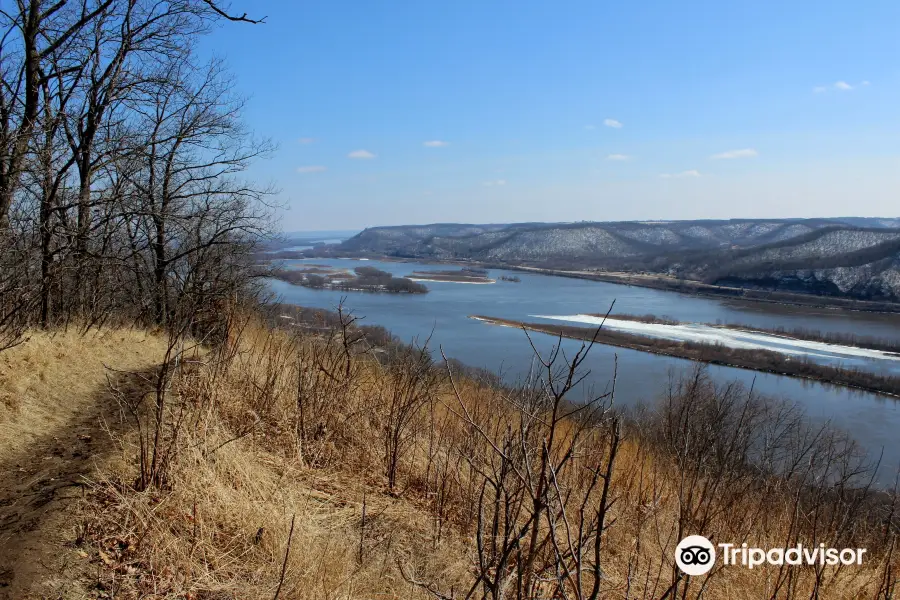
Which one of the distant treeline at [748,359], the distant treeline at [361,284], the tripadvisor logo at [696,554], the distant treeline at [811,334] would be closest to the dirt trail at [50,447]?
the tripadvisor logo at [696,554]

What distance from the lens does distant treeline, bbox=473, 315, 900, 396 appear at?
22.5 metres

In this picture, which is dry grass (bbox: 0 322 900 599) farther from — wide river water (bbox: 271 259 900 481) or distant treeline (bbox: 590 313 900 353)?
distant treeline (bbox: 590 313 900 353)

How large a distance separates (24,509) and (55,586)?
0.59 m

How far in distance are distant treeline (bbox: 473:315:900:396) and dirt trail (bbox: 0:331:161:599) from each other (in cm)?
1684

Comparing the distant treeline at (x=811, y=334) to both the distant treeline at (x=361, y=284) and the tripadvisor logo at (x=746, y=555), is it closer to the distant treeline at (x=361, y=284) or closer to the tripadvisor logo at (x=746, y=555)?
the distant treeline at (x=361, y=284)

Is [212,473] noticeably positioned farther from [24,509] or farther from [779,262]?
[779,262]

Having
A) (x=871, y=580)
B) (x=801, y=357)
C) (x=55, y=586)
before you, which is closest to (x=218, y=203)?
(x=55, y=586)

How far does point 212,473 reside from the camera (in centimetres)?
281

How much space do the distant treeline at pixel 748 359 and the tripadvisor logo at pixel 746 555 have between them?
54.1ft

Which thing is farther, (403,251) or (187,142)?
(403,251)

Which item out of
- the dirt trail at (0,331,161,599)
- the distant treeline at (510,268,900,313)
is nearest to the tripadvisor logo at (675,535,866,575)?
the dirt trail at (0,331,161,599)

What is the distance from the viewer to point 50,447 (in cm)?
314

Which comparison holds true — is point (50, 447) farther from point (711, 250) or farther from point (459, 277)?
point (711, 250)

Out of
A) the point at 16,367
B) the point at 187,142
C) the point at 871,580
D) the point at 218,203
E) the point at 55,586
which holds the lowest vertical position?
the point at 871,580
